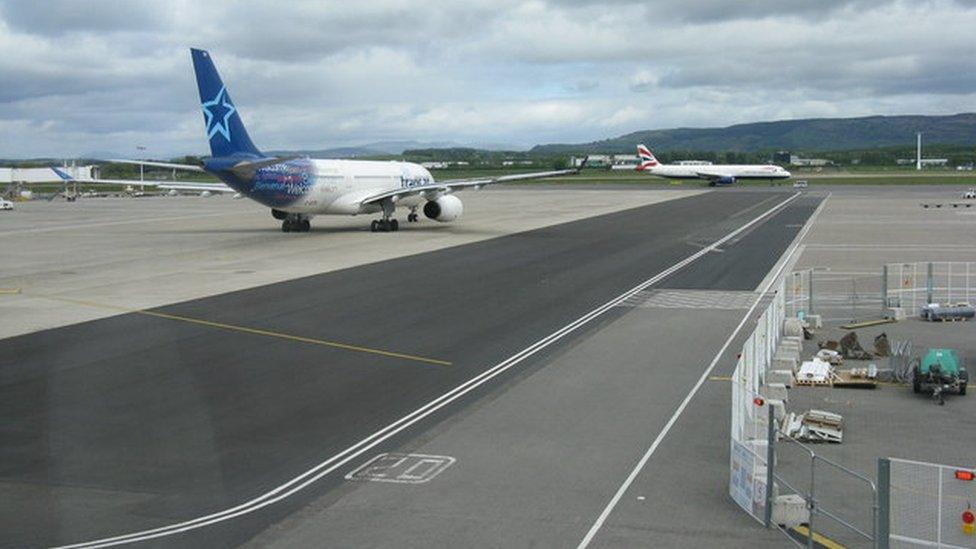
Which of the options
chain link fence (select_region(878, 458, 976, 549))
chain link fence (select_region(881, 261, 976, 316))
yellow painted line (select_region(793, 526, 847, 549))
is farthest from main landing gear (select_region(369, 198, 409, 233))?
chain link fence (select_region(878, 458, 976, 549))

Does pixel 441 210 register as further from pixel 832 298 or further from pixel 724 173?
pixel 724 173

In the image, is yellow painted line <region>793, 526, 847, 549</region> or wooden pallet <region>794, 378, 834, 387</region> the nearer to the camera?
yellow painted line <region>793, 526, 847, 549</region>

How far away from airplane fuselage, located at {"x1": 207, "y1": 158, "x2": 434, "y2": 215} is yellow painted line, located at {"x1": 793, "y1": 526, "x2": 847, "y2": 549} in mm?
43753

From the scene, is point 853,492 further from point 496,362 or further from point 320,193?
point 320,193

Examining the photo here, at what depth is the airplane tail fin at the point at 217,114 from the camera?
5234 centimetres

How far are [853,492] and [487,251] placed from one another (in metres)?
35.6

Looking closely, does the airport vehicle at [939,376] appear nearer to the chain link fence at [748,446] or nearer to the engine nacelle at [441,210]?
the chain link fence at [748,446]

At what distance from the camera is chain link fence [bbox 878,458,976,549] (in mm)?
10797

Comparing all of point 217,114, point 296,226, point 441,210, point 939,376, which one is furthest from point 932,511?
point 441,210

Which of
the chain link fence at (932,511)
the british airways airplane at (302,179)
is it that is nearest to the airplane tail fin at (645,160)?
the british airways airplane at (302,179)

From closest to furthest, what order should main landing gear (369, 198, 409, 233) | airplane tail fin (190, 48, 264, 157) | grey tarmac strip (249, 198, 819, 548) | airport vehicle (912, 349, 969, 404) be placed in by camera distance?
1. grey tarmac strip (249, 198, 819, 548)
2. airport vehicle (912, 349, 969, 404)
3. airplane tail fin (190, 48, 264, 157)
4. main landing gear (369, 198, 409, 233)

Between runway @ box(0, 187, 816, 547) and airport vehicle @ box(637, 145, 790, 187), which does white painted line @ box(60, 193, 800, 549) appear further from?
airport vehicle @ box(637, 145, 790, 187)

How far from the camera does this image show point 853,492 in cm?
1422

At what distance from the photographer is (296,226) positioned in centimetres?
6159
